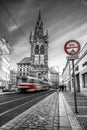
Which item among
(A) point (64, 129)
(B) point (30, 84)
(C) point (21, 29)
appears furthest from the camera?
(B) point (30, 84)

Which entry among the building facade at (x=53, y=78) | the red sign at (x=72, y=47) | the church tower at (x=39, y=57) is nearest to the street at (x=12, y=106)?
the red sign at (x=72, y=47)

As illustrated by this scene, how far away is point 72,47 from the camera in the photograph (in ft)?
23.2

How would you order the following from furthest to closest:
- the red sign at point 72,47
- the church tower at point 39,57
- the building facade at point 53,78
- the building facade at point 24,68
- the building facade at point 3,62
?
1. the building facade at point 53,78
2. the building facade at point 24,68
3. the church tower at point 39,57
4. the building facade at point 3,62
5. the red sign at point 72,47

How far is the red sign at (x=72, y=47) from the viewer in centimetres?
700

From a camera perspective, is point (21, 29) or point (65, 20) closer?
point (65, 20)

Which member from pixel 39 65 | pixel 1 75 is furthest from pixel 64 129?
pixel 39 65

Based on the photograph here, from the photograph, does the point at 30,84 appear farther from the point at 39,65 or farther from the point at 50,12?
the point at 39,65

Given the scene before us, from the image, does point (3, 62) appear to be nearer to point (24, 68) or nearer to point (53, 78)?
point (24, 68)

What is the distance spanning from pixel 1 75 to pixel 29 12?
4673cm

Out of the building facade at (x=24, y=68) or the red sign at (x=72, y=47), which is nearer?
the red sign at (x=72, y=47)

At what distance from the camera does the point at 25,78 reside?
2900 cm

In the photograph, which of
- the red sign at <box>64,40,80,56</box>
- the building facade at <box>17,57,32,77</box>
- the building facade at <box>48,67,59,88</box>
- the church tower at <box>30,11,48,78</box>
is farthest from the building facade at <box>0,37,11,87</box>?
the building facade at <box>48,67,59,88</box>

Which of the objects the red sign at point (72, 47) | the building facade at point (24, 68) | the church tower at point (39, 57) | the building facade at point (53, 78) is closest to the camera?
→ the red sign at point (72, 47)

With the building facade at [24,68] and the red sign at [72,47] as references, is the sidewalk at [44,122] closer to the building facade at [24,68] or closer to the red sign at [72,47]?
the red sign at [72,47]
